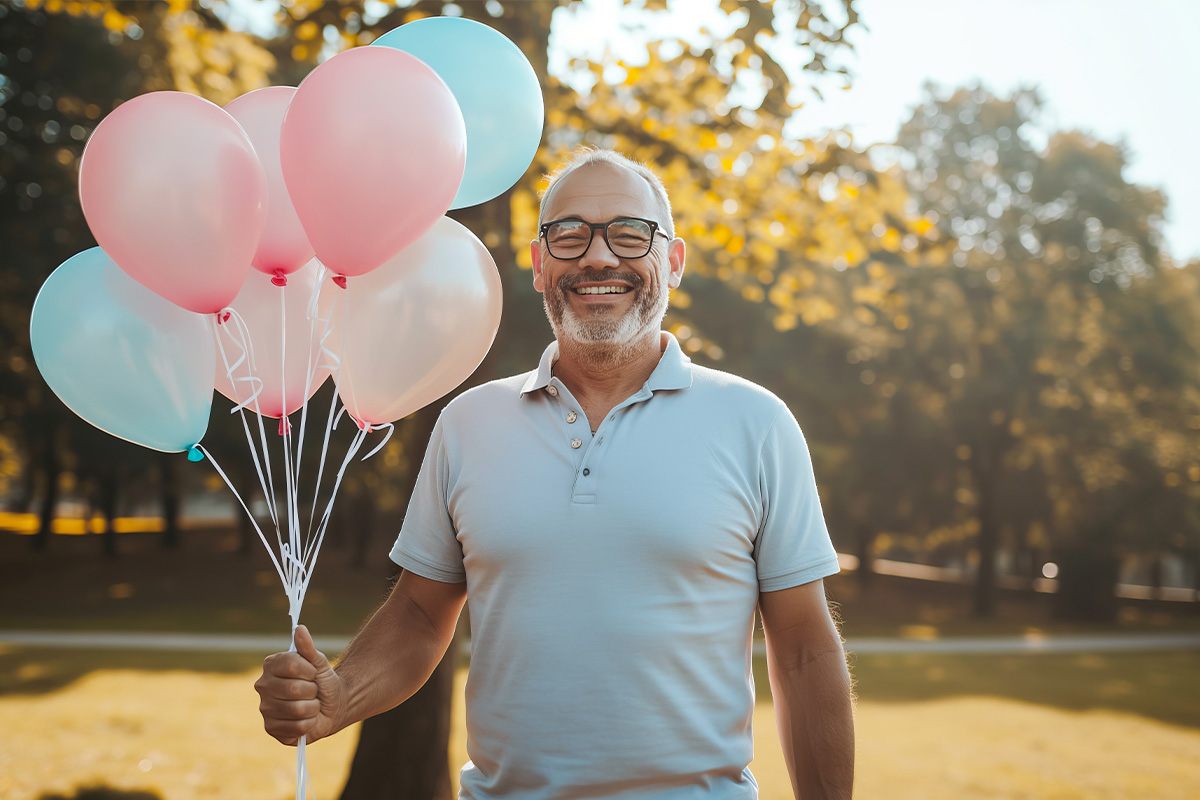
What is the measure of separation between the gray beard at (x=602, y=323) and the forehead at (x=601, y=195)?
0.16 m

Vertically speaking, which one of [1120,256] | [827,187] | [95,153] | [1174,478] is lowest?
[1174,478]

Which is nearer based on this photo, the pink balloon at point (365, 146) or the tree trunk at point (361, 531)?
the pink balloon at point (365, 146)

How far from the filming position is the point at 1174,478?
875 inches

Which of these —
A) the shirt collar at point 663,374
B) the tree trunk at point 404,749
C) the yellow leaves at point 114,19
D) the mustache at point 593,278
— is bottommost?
the tree trunk at point 404,749

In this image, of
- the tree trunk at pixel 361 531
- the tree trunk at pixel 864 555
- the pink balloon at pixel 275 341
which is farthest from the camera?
the tree trunk at pixel 864 555

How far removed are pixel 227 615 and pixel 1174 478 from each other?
21936mm

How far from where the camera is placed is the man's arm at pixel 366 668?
6.26 ft

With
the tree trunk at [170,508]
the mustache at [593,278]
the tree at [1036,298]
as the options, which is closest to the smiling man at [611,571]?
the mustache at [593,278]

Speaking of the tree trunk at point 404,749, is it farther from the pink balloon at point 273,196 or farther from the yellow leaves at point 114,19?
the yellow leaves at point 114,19

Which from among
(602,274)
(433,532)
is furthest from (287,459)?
(602,274)

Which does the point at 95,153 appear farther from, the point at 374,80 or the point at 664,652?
the point at 664,652

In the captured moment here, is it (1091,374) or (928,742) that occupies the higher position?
(1091,374)

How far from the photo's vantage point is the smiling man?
2.00 m

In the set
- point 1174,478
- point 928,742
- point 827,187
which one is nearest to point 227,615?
point 928,742
